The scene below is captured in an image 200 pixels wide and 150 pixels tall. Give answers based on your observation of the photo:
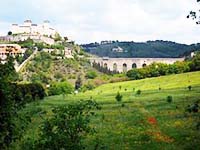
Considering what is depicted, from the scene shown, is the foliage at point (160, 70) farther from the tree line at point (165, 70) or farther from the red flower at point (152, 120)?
the red flower at point (152, 120)

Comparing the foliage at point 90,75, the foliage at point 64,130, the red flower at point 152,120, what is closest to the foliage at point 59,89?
the foliage at point 90,75

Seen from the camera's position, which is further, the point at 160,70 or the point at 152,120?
the point at 160,70

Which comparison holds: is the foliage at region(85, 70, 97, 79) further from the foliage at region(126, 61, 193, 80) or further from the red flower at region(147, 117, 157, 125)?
the red flower at region(147, 117, 157, 125)

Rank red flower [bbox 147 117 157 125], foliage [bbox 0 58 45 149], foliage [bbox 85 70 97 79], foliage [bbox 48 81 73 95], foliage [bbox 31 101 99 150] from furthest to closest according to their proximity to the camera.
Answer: foliage [bbox 85 70 97 79]
foliage [bbox 48 81 73 95]
red flower [bbox 147 117 157 125]
foliage [bbox 31 101 99 150]
foliage [bbox 0 58 45 149]

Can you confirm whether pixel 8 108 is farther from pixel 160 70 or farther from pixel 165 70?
pixel 160 70

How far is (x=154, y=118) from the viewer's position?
3070 cm

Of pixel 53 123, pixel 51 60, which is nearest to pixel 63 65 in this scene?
pixel 51 60

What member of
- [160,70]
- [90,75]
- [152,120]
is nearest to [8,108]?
[152,120]

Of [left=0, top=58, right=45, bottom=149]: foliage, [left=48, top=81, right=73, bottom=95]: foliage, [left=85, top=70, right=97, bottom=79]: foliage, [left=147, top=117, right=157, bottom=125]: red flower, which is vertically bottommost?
[left=48, top=81, right=73, bottom=95]: foliage

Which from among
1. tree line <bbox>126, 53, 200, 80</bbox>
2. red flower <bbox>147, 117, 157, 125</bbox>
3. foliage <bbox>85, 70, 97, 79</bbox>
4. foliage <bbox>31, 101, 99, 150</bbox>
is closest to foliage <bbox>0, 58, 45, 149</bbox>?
foliage <bbox>31, 101, 99, 150</bbox>

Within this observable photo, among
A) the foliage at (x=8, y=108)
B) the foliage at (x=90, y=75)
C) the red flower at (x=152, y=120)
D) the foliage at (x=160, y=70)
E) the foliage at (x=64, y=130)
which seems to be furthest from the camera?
the foliage at (x=90, y=75)

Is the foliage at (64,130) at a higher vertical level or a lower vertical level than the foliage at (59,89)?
higher

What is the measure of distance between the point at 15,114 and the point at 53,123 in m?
1.94

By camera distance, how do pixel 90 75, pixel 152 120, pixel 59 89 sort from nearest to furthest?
1. pixel 152 120
2. pixel 59 89
3. pixel 90 75
